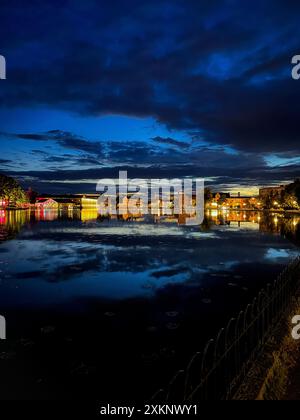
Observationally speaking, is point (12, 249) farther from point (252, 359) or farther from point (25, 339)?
point (252, 359)

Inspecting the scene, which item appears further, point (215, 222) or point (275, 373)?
point (215, 222)

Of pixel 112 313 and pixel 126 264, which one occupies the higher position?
pixel 126 264

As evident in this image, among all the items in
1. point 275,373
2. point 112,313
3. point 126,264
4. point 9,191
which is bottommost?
point 112,313

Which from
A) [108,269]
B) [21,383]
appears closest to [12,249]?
[108,269]

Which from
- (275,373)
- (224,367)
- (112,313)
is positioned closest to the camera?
(275,373)

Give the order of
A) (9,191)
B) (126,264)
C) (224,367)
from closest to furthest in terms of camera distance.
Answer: (224,367)
(126,264)
(9,191)

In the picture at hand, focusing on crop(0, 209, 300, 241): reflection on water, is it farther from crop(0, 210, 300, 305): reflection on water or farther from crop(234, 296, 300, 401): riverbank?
crop(234, 296, 300, 401): riverbank

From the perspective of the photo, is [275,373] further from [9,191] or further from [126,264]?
[9,191]

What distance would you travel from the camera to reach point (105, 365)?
927 cm

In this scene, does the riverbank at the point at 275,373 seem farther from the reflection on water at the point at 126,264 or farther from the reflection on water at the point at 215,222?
the reflection on water at the point at 215,222

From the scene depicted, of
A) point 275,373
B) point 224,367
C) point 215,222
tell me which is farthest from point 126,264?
point 215,222

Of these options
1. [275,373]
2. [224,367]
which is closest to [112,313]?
[224,367]

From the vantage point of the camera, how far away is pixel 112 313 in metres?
13.4

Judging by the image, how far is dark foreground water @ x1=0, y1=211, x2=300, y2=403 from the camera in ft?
28.3
